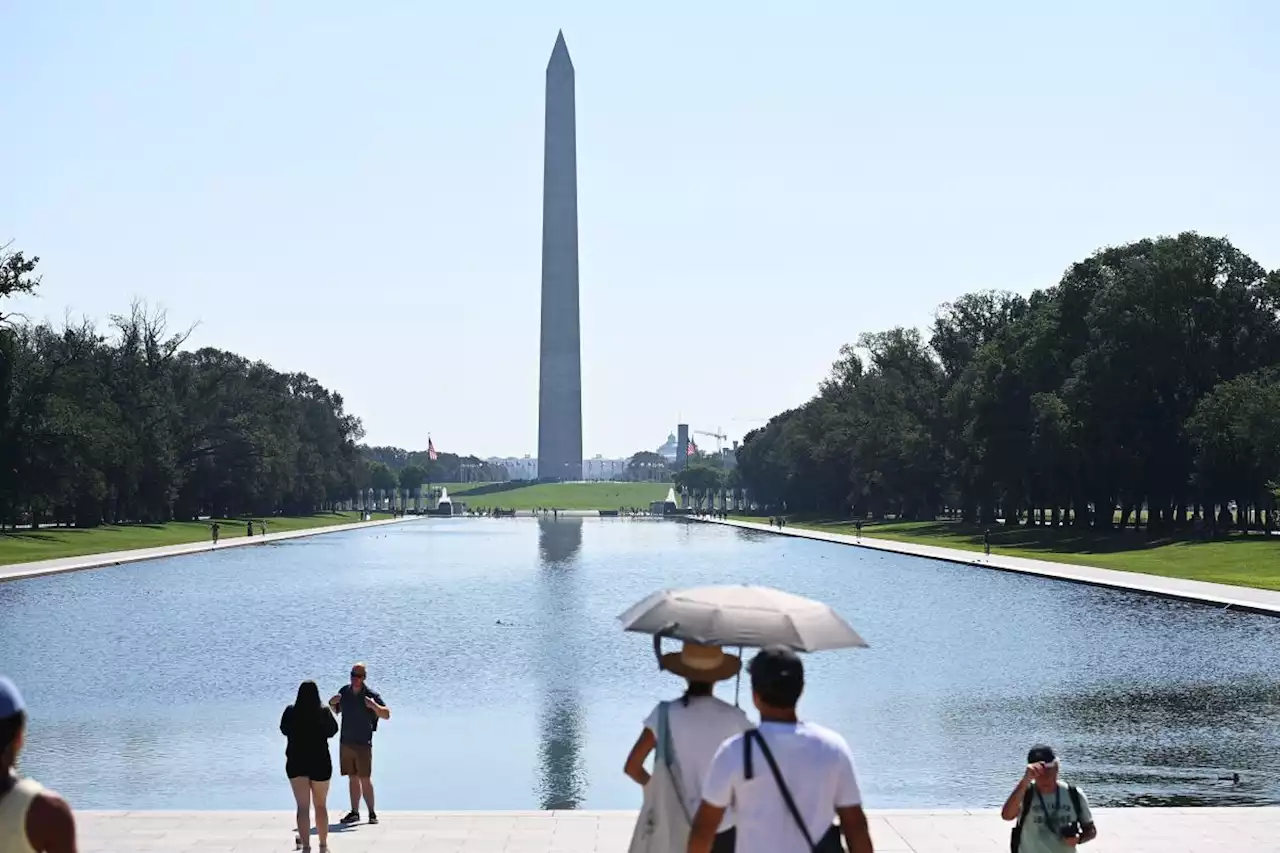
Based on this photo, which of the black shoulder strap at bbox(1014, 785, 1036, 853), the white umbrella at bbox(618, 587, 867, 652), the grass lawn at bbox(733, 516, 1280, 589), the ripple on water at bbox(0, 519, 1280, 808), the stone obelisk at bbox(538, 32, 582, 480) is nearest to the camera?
the white umbrella at bbox(618, 587, 867, 652)

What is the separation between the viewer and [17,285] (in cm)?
7475

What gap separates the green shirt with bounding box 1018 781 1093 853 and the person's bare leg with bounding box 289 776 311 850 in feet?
19.4

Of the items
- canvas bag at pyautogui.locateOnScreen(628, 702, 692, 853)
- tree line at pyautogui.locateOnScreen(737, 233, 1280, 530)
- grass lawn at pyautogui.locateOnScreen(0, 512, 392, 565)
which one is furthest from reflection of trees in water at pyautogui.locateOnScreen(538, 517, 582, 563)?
canvas bag at pyautogui.locateOnScreen(628, 702, 692, 853)

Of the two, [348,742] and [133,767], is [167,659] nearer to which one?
[133,767]

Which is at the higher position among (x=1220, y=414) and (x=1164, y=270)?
(x=1164, y=270)

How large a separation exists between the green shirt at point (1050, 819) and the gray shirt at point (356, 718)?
731cm

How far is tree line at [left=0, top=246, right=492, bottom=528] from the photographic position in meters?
80.5

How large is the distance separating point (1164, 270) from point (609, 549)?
27.4 meters

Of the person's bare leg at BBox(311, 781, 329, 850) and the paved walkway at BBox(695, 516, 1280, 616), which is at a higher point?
the paved walkway at BBox(695, 516, 1280, 616)

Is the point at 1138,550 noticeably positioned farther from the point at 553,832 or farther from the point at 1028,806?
the point at 1028,806

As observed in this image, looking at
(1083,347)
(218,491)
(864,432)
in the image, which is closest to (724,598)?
(1083,347)

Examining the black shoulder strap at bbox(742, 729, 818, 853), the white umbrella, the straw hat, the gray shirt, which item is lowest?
the gray shirt

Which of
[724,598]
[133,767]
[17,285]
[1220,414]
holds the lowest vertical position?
[133,767]

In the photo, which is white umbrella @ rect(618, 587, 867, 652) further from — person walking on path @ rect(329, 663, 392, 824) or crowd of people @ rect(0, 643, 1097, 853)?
person walking on path @ rect(329, 663, 392, 824)
